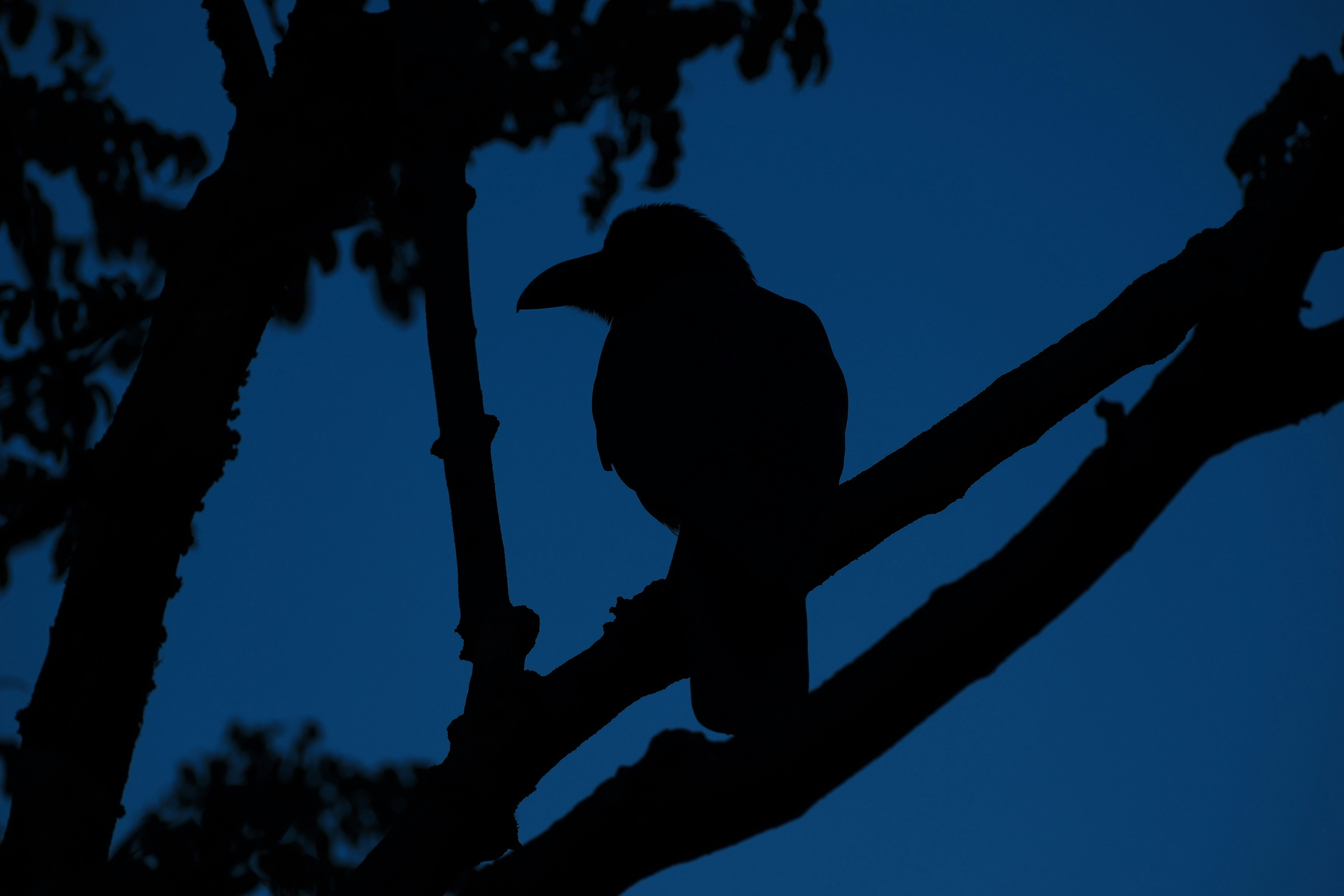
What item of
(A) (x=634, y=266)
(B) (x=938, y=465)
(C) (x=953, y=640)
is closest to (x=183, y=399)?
(B) (x=938, y=465)

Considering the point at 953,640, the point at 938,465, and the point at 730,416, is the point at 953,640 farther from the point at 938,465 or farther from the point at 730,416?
the point at 730,416

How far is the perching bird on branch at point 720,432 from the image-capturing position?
8.77 feet

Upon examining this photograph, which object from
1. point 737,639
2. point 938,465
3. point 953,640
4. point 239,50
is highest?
point 239,50

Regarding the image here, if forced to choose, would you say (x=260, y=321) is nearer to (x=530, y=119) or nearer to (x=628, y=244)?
(x=530, y=119)

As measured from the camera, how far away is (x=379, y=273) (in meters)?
4.36

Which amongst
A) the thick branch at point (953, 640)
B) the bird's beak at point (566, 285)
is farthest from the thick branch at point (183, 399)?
the bird's beak at point (566, 285)

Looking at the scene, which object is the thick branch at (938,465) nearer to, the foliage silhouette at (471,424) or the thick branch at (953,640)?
the foliage silhouette at (471,424)

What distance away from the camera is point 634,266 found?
5.74 m

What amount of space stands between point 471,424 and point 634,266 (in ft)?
11.5

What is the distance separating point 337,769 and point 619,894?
382 cm

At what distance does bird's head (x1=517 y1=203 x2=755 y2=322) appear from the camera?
5.60 metres

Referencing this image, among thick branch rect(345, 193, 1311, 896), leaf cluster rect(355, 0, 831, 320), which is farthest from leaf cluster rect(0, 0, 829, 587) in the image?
thick branch rect(345, 193, 1311, 896)

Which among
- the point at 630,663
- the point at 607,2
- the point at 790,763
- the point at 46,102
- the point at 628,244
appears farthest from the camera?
the point at 628,244

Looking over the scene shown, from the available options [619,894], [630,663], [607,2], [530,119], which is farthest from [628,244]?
[619,894]
